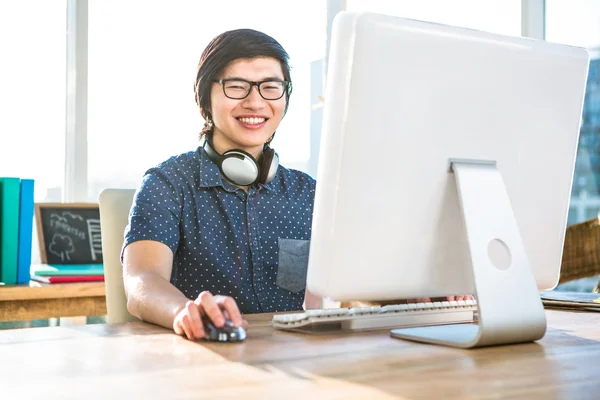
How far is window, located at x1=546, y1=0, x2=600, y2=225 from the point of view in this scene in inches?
120

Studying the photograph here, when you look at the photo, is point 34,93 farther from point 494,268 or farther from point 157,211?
point 494,268

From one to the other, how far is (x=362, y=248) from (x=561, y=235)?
0.41 meters

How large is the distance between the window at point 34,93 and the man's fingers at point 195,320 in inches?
83.5

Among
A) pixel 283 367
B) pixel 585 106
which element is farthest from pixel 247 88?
pixel 585 106

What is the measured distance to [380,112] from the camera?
103 centimetres

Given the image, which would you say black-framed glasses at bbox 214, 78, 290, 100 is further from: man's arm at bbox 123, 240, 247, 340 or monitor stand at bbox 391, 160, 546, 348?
monitor stand at bbox 391, 160, 546, 348

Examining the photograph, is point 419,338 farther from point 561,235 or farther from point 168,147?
point 168,147

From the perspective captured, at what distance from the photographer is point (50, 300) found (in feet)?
7.29

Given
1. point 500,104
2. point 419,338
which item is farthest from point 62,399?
point 500,104

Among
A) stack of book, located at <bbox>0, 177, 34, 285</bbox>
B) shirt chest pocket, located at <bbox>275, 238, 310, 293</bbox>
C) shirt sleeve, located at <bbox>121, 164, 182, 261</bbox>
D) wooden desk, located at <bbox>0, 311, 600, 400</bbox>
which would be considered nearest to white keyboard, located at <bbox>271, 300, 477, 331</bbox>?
wooden desk, located at <bbox>0, 311, 600, 400</bbox>

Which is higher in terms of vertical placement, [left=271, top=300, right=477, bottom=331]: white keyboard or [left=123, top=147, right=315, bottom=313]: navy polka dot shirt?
[left=123, top=147, right=315, bottom=313]: navy polka dot shirt

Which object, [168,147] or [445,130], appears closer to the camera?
[445,130]

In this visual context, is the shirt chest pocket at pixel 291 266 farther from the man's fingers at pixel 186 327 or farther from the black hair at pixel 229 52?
the man's fingers at pixel 186 327

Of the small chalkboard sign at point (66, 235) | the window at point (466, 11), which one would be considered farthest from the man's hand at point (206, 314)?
Result: the window at point (466, 11)
